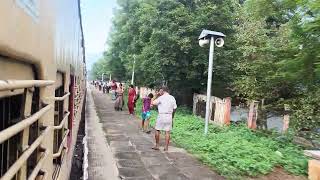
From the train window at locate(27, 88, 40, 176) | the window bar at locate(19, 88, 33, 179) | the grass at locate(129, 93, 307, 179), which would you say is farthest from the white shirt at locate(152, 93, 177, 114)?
the window bar at locate(19, 88, 33, 179)

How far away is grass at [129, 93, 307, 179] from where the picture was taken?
746 centimetres

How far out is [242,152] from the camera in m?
8.38

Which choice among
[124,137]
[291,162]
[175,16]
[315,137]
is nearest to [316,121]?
[315,137]

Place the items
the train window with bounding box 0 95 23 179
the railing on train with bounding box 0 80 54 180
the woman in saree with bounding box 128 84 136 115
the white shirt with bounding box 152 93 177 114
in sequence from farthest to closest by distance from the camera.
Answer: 1. the woman in saree with bounding box 128 84 136 115
2. the white shirt with bounding box 152 93 177 114
3. the train window with bounding box 0 95 23 179
4. the railing on train with bounding box 0 80 54 180

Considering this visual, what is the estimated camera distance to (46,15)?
204 cm

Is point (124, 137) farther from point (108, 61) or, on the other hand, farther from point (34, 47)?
point (108, 61)

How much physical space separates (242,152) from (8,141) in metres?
7.30

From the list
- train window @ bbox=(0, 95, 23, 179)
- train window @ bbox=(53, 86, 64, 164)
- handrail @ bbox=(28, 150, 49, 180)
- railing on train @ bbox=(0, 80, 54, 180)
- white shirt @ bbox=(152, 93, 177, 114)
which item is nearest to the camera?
railing on train @ bbox=(0, 80, 54, 180)

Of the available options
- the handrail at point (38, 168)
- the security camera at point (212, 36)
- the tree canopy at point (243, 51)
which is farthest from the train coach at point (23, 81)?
the security camera at point (212, 36)

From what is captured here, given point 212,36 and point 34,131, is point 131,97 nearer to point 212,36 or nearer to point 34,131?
point 212,36

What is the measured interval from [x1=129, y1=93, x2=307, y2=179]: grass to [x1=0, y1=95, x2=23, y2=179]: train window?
583 centimetres

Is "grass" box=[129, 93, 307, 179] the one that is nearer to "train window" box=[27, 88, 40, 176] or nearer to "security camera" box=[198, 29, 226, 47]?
"security camera" box=[198, 29, 226, 47]

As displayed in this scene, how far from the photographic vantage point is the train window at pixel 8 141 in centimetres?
147

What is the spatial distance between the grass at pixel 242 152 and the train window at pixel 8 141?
19.1 feet
